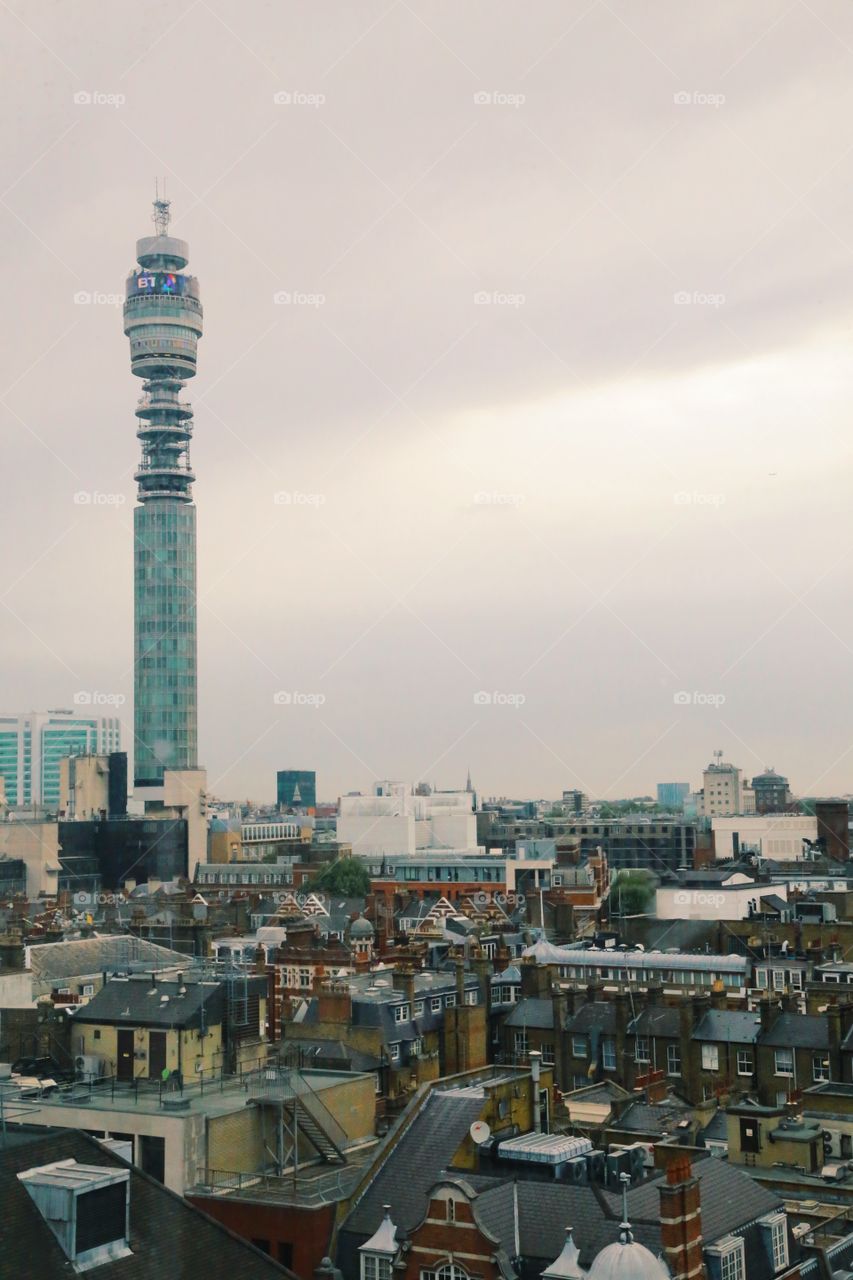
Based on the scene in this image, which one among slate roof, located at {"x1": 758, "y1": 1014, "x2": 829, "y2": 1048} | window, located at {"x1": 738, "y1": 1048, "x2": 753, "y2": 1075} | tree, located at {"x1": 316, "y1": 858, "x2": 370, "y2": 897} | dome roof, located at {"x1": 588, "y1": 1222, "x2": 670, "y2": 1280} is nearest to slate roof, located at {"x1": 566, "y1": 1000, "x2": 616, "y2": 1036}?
window, located at {"x1": 738, "y1": 1048, "x2": 753, "y2": 1075}

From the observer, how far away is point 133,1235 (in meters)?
17.0

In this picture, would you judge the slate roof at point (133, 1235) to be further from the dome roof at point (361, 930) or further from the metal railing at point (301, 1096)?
the dome roof at point (361, 930)

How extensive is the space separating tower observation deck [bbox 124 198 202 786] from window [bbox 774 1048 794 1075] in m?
139

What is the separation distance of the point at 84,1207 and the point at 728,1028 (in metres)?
33.0

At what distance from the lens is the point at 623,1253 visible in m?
18.2

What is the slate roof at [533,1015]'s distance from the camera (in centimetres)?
4872

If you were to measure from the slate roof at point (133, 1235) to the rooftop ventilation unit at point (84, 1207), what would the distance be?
10cm

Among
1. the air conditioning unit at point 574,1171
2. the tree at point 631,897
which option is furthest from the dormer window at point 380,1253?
the tree at point 631,897

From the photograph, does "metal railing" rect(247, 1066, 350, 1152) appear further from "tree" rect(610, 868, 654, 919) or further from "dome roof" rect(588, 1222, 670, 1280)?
"tree" rect(610, 868, 654, 919)

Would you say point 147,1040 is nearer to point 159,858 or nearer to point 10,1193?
point 10,1193

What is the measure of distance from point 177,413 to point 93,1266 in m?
166

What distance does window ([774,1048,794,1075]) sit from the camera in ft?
146

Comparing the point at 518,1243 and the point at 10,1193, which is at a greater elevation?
the point at 10,1193

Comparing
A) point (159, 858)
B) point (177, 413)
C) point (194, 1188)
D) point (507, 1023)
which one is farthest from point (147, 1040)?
point (177, 413)
